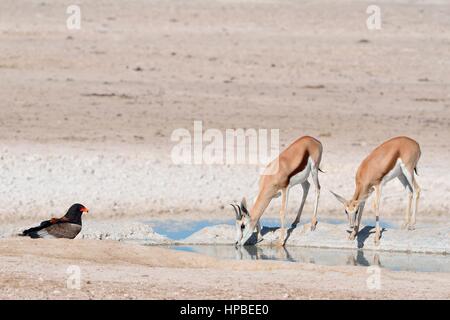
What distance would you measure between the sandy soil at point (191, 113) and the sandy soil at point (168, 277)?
25 mm

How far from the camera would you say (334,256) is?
13883mm

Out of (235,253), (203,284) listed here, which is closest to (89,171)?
(235,253)

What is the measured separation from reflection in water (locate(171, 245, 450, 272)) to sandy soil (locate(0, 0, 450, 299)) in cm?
143

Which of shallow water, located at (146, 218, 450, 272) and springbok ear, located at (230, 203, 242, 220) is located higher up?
springbok ear, located at (230, 203, 242, 220)

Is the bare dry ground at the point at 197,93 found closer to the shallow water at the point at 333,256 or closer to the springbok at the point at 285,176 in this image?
the springbok at the point at 285,176

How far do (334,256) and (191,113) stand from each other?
9.05 meters

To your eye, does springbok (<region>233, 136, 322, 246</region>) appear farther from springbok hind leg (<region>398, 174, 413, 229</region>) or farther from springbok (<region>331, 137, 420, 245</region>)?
springbok hind leg (<region>398, 174, 413, 229</region>)

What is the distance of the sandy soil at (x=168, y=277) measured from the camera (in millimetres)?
10484

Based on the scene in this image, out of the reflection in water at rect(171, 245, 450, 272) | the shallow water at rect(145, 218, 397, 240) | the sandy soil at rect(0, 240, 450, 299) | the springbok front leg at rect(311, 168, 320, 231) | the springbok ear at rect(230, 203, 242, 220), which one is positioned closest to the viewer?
the sandy soil at rect(0, 240, 450, 299)

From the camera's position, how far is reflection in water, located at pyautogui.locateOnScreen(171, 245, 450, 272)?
13367mm

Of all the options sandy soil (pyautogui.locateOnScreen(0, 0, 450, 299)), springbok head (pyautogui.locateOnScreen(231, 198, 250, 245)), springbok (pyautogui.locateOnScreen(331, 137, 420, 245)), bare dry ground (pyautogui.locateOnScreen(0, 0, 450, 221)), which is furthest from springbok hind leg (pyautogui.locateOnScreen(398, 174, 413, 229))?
springbok head (pyautogui.locateOnScreen(231, 198, 250, 245))

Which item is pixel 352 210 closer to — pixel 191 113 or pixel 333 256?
pixel 333 256
